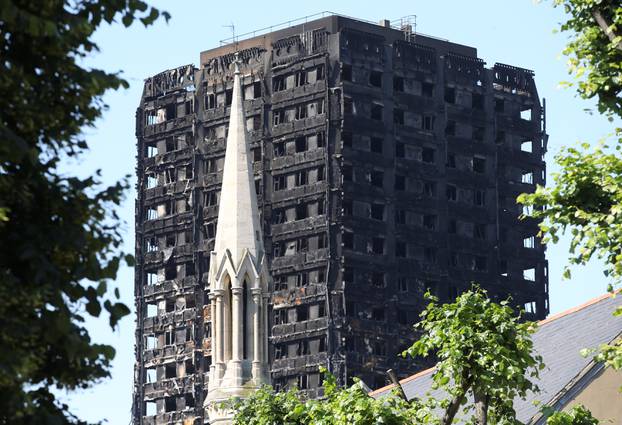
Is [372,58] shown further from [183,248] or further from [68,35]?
[68,35]

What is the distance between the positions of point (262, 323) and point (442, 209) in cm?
9820

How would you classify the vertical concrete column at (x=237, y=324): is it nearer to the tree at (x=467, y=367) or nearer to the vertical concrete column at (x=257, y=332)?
the vertical concrete column at (x=257, y=332)

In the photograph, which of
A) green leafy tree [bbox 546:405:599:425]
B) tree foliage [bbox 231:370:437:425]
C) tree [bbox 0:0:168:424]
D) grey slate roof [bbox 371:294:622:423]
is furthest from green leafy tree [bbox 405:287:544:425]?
tree [bbox 0:0:168:424]

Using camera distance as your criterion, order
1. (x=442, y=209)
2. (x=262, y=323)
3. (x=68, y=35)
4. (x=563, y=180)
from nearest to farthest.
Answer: (x=68, y=35), (x=563, y=180), (x=262, y=323), (x=442, y=209)

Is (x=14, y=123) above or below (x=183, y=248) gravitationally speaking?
below

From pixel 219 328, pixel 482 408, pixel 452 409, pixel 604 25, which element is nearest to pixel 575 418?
pixel 482 408

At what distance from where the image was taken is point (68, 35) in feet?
82.7

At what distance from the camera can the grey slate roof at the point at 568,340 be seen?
205 feet

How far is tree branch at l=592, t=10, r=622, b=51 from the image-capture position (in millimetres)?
37406

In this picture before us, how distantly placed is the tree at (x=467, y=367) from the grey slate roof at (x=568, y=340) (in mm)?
12430

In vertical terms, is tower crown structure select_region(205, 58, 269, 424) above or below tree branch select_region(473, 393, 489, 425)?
above

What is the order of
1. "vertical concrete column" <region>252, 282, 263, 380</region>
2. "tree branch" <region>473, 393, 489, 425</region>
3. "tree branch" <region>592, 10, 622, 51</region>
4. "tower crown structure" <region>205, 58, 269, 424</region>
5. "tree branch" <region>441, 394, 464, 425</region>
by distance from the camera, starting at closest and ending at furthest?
"tree branch" <region>592, 10, 622, 51</region>
"tree branch" <region>441, 394, 464, 425</region>
"tree branch" <region>473, 393, 489, 425</region>
"tower crown structure" <region>205, 58, 269, 424</region>
"vertical concrete column" <region>252, 282, 263, 380</region>

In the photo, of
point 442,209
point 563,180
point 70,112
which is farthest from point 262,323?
point 442,209

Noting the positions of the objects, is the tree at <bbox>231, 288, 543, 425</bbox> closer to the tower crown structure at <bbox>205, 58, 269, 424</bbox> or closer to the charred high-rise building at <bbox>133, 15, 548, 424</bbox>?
the tower crown structure at <bbox>205, 58, 269, 424</bbox>
